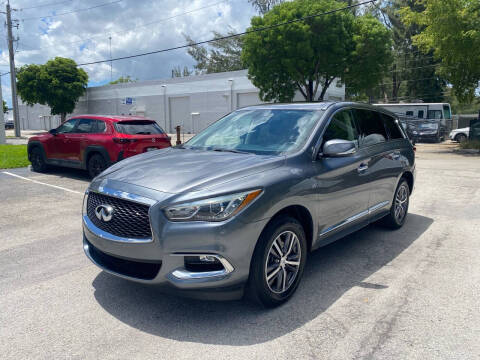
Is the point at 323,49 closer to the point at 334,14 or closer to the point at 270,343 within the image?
the point at 334,14

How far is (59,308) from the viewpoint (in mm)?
3547

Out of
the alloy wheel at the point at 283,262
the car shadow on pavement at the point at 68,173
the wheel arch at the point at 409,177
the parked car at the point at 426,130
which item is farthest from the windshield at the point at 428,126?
the alloy wheel at the point at 283,262

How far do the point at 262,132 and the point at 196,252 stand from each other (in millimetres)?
1845

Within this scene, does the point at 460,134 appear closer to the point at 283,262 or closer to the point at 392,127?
the point at 392,127

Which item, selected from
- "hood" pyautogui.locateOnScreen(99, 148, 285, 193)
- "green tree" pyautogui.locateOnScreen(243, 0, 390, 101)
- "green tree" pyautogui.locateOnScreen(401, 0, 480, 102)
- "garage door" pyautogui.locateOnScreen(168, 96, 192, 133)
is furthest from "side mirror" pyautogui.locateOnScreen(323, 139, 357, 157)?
"garage door" pyautogui.locateOnScreen(168, 96, 192, 133)

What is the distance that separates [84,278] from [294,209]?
2.19 metres

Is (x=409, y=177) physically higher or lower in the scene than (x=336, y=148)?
lower

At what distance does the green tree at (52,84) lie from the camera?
40.3m

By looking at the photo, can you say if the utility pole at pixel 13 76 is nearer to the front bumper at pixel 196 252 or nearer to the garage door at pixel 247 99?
the garage door at pixel 247 99

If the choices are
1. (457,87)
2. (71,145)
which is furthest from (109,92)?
Answer: (71,145)

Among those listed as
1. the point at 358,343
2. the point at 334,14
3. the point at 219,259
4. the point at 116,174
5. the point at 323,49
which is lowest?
the point at 358,343

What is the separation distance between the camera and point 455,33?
65.1 ft

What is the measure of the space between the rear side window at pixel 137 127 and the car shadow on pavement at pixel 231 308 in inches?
225

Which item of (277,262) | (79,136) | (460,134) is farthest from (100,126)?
(460,134)
